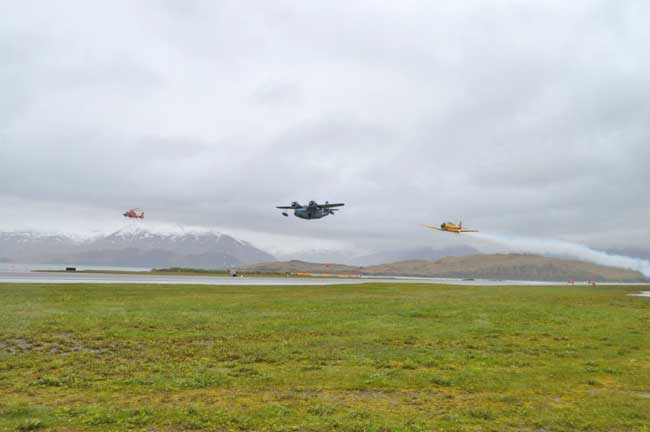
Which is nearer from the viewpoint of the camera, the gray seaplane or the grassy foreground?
the grassy foreground

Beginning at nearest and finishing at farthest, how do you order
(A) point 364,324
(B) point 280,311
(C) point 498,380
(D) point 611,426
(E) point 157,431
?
(E) point 157,431, (D) point 611,426, (C) point 498,380, (A) point 364,324, (B) point 280,311

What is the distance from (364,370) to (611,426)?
824cm

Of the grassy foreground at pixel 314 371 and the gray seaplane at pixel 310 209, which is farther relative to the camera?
the gray seaplane at pixel 310 209

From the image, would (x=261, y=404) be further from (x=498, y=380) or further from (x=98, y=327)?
(x=98, y=327)

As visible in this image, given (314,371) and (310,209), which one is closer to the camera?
(314,371)

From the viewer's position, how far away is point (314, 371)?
17531 millimetres

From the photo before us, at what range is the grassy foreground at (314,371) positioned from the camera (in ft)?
40.2

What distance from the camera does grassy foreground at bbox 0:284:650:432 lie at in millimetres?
12250

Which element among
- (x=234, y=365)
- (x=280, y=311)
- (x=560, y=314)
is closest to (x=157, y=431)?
(x=234, y=365)

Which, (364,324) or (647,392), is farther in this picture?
(364,324)

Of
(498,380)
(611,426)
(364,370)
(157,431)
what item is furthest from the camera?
(364,370)

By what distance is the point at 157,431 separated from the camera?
36.7ft

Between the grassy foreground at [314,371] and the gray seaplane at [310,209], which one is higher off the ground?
the gray seaplane at [310,209]

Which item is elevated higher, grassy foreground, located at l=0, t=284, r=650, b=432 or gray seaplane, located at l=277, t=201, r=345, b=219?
gray seaplane, located at l=277, t=201, r=345, b=219
